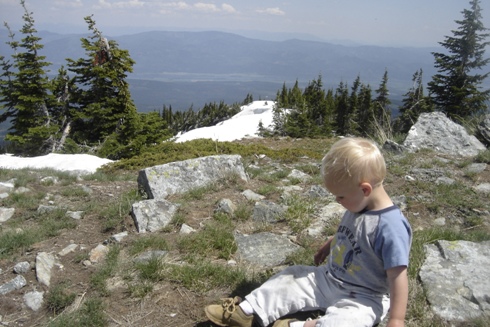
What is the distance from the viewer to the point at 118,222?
5098 mm

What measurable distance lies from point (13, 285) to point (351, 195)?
3.67 metres

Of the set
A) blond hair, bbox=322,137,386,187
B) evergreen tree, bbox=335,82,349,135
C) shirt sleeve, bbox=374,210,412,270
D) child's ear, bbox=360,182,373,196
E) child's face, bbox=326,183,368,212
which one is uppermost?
blond hair, bbox=322,137,386,187

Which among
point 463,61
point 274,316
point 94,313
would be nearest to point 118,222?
point 94,313

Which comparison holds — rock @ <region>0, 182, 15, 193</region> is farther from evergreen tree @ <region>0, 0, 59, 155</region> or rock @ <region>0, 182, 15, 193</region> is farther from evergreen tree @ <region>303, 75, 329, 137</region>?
evergreen tree @ <region>303, 75, 329, 137</region>

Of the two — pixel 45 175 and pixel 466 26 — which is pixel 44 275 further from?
pixel 466 26

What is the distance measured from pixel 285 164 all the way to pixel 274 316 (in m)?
7.38

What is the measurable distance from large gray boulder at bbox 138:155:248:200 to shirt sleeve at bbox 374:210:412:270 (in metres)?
4.24

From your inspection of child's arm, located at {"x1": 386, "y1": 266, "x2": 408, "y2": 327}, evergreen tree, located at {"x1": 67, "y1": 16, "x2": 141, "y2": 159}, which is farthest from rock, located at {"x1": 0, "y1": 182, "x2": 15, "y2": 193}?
evergreen tree, located at {"x1": 67, "y1": 16, "x2": 141, "y2": 159}

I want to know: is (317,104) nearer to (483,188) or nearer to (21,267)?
(483,188)

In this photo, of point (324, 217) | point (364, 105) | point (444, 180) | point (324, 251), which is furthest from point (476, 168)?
point (364, 105)

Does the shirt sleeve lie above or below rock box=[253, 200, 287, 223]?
above

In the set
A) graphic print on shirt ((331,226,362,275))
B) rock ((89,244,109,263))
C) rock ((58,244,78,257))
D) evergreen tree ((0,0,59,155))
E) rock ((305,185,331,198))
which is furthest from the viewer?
evergreen tree ((0,0,59,155))

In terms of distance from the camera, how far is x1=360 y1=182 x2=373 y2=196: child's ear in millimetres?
2405

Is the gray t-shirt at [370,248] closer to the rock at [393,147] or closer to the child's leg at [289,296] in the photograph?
the child's leg at [289,296]
